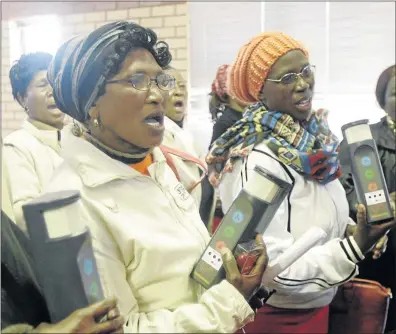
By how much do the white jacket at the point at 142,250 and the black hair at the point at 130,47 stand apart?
5.3 inches

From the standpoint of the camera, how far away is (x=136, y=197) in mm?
874

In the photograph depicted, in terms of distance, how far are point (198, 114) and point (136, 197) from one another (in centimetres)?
204

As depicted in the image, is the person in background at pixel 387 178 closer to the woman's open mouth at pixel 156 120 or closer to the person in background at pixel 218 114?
the person in background at pixel 218 114

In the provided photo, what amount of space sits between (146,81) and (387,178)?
3.78 ft

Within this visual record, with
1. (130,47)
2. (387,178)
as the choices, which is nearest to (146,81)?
(130,47)

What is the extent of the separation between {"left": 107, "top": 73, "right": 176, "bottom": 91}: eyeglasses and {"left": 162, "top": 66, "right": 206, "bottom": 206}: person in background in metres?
0.09

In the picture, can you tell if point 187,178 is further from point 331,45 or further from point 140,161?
point 331,45

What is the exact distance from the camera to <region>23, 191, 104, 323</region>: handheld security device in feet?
2.13

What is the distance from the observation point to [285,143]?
4.41 feet

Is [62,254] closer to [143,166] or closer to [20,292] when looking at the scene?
[20,292]

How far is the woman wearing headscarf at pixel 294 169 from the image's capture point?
1247 millimetres

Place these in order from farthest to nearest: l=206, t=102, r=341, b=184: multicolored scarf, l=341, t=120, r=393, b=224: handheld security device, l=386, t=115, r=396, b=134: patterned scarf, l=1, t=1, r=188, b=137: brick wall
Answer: l=386, t=115, r=396, b=134: patterned scarf → l=206, t=102, r=341, b=184: multicolored scarf → l=341, t=120, r=393, b=224: handheld security device → l=1, t=1, r=188, b=137: brick wall

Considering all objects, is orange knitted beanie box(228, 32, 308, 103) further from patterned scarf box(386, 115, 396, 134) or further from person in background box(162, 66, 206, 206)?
patterned scarf box(386, 115, 396, 134)

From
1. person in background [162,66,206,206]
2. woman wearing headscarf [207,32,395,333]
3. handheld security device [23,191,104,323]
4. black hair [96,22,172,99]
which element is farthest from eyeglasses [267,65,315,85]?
handheld security device [23,191,104,323]
